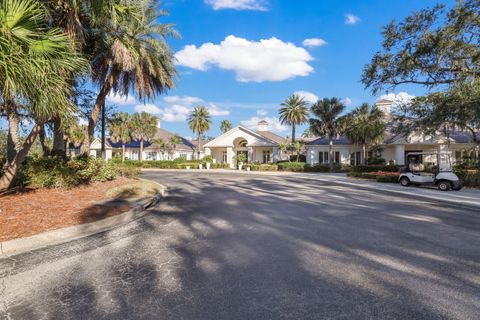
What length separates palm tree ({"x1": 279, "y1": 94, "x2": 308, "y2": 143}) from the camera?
41094 mm

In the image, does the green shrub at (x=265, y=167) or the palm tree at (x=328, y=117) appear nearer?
the palm tree at (x=328, y=117)

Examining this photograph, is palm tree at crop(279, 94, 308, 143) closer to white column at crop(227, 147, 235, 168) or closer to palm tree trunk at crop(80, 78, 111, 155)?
white column at crop(227, 147, 235, 168)

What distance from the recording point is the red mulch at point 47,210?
630cm

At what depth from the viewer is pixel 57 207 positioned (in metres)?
8.09

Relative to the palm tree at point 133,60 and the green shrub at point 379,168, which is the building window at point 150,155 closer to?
the palm tree at point 133,60

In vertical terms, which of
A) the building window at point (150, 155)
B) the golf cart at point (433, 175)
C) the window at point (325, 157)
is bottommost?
the golf cart at point (433, 175)

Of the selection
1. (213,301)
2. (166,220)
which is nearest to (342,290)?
(213,301)

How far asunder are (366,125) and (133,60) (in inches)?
927

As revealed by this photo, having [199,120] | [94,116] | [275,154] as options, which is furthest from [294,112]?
[94,116]

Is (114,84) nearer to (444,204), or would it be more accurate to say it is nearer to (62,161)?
(62,161)

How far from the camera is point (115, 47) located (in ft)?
47.1

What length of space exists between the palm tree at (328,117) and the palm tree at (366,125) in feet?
3.90

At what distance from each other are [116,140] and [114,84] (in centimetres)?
3520

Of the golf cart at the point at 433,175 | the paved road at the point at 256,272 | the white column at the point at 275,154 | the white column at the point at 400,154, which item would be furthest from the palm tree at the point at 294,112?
the paved road at the point at 256,272
